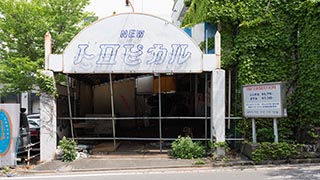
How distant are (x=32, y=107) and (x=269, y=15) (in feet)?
82.6

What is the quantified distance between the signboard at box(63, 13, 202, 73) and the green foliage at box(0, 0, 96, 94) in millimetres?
6874

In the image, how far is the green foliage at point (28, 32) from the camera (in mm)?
17922

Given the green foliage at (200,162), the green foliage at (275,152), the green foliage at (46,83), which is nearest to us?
the green foliage at (200,162)

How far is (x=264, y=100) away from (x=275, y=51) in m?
2.23

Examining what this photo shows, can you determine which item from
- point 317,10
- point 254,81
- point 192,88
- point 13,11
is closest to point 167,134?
point 192,88

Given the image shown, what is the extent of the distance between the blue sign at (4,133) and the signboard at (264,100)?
808 centimetres

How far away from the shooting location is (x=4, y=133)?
10906 mm

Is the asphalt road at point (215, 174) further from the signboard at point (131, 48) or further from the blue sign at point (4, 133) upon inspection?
the signboard at point (131, 48)

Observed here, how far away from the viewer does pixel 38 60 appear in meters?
18.2

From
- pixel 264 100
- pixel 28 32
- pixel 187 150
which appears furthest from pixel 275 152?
pixel 28 32

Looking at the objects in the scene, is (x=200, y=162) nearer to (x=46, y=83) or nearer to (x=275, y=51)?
(x=275, y=51)

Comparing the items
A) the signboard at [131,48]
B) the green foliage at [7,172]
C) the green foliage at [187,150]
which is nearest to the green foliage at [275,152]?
the green foliage at [187,150]

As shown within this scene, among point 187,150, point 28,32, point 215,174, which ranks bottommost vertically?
point 215,174

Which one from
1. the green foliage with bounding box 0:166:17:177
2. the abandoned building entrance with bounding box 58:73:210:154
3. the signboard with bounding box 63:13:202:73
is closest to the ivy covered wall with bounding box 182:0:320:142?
the signboard with bounding box 63:13:202:73
